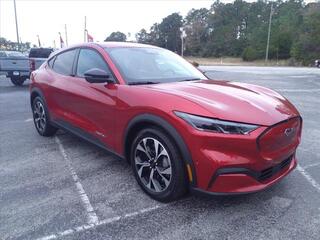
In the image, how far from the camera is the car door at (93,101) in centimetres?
385

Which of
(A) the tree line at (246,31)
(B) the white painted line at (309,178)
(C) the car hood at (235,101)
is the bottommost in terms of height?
(B) the white painted line at (309,178)

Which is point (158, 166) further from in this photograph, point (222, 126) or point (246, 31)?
point (246, 31)

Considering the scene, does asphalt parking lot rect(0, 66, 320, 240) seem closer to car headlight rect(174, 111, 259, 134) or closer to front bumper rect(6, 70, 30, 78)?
car headlight rect(174, 111, 259, 134)

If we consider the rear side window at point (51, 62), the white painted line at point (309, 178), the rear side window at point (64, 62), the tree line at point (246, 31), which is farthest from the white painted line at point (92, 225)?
the tree line at point (246, 31)

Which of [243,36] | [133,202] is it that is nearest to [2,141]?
[133,202]

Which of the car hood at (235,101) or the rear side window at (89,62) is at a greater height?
the rear side window at (89,62)

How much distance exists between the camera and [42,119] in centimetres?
574

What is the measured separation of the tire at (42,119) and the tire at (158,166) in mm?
2488

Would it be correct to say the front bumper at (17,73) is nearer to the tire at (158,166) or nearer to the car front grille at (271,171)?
the tire at (158,166)

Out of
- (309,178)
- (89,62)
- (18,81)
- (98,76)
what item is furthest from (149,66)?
(18,81)

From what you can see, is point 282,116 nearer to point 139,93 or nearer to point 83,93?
point 139,93

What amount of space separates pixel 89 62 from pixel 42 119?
187cm

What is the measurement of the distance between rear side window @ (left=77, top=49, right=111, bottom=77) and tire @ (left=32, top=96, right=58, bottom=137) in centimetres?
128

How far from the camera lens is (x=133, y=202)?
11.3 ft
